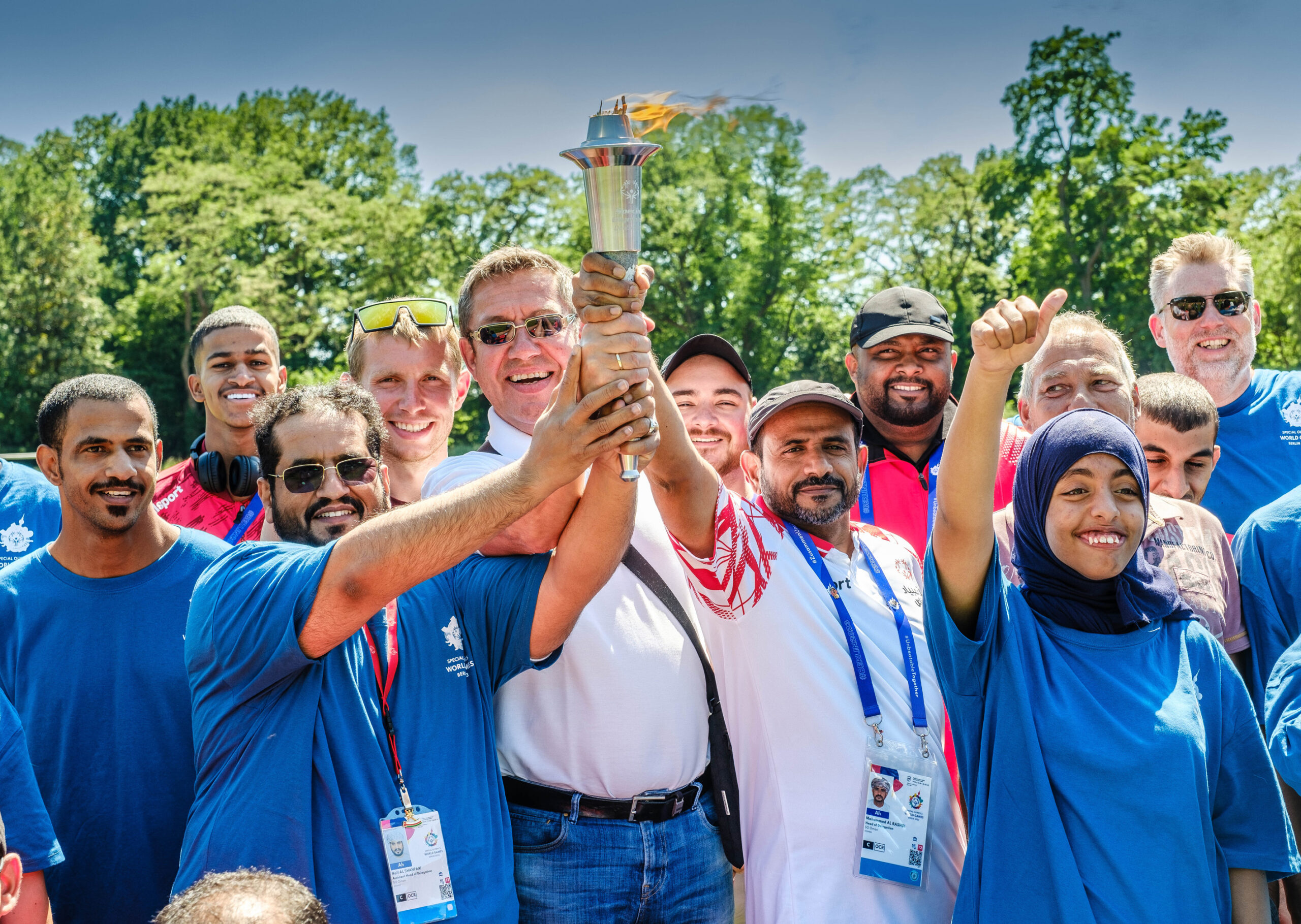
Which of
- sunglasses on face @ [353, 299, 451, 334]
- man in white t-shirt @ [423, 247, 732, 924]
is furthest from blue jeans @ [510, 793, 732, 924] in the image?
sunglasses on face @ [353, 299, 451, 334]

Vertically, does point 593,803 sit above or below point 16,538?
A: below

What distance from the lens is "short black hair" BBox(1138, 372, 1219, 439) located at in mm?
4176

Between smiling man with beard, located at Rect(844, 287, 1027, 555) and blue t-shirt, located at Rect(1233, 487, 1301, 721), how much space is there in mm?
893

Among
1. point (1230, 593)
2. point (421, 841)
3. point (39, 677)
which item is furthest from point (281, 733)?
point (1230, 593)

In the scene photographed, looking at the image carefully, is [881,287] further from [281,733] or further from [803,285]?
[281,733]

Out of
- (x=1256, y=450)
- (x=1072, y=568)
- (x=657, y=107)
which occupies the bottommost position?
(x=1072, y=568)

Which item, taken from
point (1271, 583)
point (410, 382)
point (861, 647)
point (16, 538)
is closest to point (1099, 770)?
point (861, 647)

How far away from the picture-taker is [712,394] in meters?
4.64

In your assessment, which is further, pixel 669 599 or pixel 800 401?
pixel 800 401

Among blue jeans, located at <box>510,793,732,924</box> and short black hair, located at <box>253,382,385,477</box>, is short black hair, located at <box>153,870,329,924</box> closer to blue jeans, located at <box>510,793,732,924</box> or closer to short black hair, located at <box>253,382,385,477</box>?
blue jeans, located at <box>510,793,732,924</box>

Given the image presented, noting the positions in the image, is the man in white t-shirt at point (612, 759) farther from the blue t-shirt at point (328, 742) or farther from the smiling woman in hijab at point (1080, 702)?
the smiling woman in hijab at point (1080, 702)

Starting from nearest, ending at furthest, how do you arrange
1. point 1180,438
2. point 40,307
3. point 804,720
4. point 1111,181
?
point 804,720, point 1180,438, point 1111,181, point 40,307

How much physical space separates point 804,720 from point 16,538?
11.5 feet

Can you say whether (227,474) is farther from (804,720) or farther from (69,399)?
(804,720)
